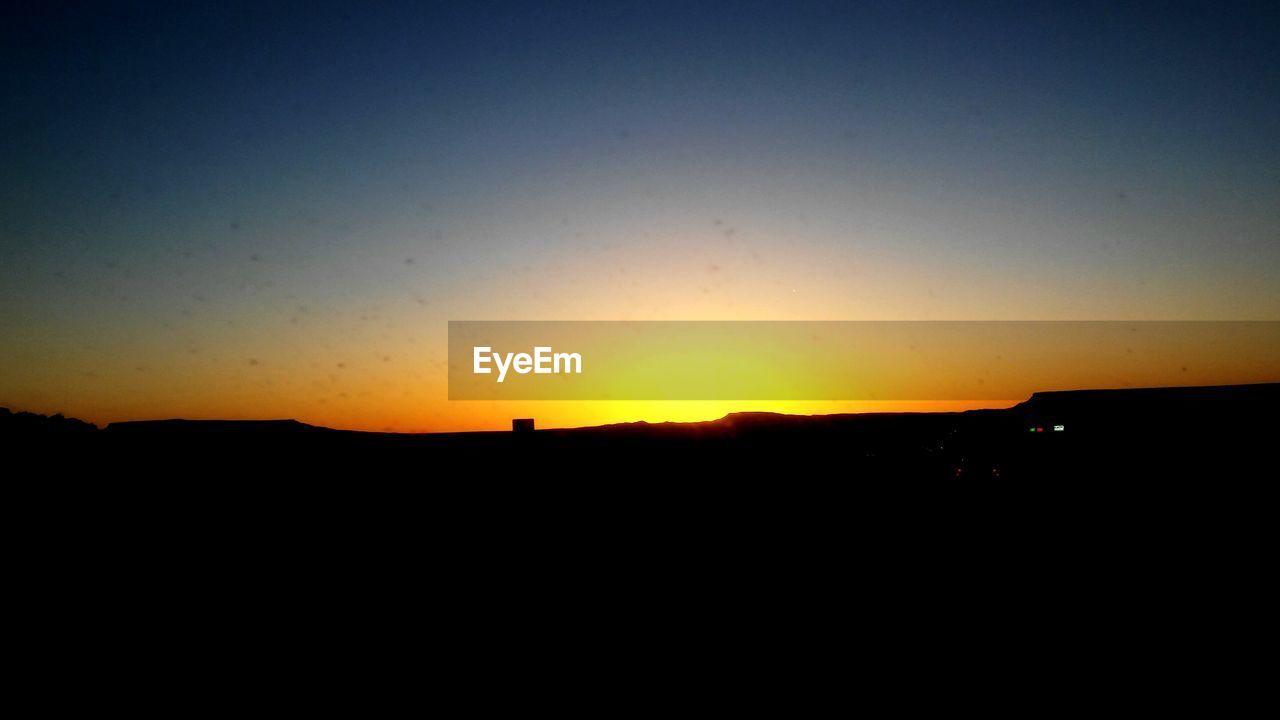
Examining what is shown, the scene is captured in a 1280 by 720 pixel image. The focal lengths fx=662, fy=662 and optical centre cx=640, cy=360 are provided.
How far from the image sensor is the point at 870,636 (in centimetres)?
863

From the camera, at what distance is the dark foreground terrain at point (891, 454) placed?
16906 mm

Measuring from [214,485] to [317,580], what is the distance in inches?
336

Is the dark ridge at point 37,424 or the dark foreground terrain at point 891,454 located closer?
the dark foreground terrain at point 891,454

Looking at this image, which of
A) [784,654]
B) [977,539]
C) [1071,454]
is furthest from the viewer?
[1071,454]

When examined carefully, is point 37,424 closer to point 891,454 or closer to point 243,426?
point 243,426

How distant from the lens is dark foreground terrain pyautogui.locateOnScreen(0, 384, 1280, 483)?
16906mm

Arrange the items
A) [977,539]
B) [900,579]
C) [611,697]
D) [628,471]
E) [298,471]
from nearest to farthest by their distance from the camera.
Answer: [611,697] → [900,579] → [977,539] → [298,471] → [628,471]

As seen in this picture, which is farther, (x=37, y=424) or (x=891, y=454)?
(x=37, y=424)

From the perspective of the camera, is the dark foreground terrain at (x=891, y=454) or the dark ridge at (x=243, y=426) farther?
the dark ridge at (x=243, y=426)

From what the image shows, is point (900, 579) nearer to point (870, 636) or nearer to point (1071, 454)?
point (870, 636)

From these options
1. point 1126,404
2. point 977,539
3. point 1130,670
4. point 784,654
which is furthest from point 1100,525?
point 784,654

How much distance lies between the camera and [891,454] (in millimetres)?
25141

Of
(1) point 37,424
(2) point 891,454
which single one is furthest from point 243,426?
(2) point 891,454

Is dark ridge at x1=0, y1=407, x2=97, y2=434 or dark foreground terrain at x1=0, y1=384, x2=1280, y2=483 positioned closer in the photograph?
dark foreground terrain at x1=0, y1=384, x2=1280, y2=483
